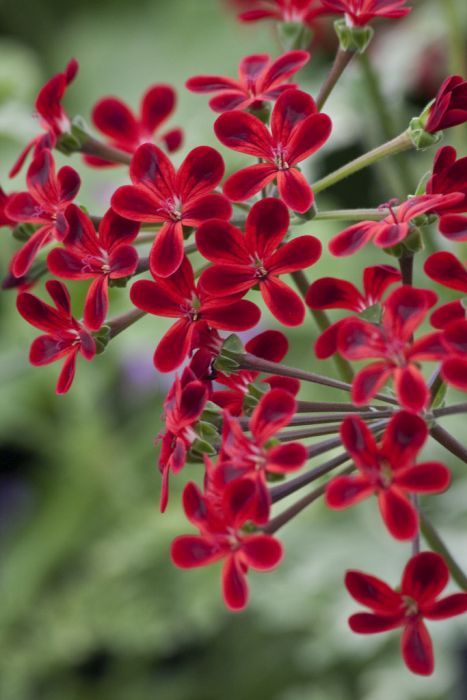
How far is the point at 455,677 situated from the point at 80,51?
9.23 feet

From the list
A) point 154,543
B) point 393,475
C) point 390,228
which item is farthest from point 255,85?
point 154,543

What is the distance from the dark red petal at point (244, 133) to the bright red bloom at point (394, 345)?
0.14 meters

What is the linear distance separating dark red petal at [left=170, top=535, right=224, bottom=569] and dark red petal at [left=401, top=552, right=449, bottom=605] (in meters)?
0.11

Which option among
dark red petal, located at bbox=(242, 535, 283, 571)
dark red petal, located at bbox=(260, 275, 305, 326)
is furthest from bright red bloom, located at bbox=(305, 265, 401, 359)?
dark red petal, located at bbox=(242, 535, 283, 571)

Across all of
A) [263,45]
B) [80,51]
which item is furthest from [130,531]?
[80,51]

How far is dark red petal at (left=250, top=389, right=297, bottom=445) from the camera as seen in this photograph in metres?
0.63

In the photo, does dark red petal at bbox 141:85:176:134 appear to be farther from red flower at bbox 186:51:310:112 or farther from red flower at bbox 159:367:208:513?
red flower at bbox 159:367:208:513

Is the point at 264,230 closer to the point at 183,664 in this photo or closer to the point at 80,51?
the point at 183,664

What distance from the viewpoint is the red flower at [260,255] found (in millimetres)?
655

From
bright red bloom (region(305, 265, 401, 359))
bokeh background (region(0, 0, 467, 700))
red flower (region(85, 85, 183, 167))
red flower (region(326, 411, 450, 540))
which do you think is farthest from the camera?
bokeh background (region(0, 0, 467, 700))

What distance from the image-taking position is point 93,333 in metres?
0.72

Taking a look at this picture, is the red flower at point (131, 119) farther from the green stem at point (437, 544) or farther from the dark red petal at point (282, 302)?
the green stem at point (437, 544)

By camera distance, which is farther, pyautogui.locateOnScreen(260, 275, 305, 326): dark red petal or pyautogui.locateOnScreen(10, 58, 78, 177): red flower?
pyautogui.locateOnScreen(10, 58, 78, 177): red flower

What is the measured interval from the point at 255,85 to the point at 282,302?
19 centimetres
